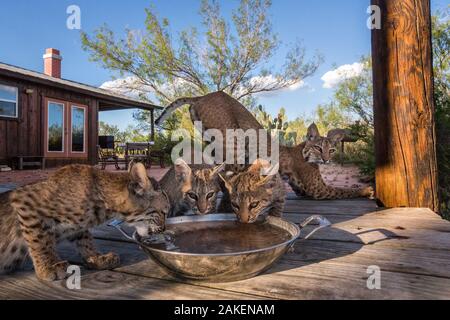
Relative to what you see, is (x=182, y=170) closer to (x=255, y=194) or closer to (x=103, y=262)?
(x=255, y=194)

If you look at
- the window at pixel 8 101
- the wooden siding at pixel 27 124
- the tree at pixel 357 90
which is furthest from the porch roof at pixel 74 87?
the tree at pixel 357 90

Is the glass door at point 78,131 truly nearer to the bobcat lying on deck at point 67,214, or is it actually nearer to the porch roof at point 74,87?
the porch roof at point 74,87

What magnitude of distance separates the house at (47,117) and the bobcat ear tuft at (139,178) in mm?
15040

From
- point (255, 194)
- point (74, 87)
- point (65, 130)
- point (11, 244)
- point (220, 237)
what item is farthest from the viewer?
point (65, 130)

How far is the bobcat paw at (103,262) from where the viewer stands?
2111 millimetres

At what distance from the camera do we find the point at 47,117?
17.6m

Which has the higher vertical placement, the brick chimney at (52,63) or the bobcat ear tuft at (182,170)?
the brick chimney at (52,63)

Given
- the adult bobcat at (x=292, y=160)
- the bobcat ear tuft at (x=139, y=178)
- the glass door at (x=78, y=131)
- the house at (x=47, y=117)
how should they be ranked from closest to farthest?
the bobcat ear tuft at (x=139, y=178)
the adult bobcat at (x=292, y=160)
the house at (x=47, y=117)
the glass door at (x=78, y=131)

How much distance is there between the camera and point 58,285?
1.86 m

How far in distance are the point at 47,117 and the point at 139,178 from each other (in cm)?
1758

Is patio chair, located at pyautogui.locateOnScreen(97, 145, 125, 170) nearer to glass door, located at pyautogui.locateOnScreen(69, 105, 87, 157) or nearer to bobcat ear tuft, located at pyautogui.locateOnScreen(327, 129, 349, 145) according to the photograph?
glass door, located at pyautogui.locateOnScreen(69, 105, 87, 157)

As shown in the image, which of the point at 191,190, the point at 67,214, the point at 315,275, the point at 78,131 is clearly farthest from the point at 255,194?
the point at 78,131

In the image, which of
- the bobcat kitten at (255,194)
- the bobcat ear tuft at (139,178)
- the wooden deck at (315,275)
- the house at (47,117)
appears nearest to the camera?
the wooden deck at (315,275)
